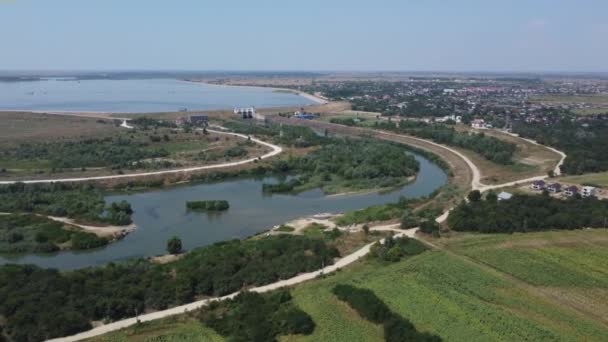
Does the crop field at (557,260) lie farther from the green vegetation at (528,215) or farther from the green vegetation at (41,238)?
the green vegetation at (41,238)

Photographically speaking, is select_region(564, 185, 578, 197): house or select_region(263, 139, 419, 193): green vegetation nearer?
select_region(564, 185, 578, 197): house

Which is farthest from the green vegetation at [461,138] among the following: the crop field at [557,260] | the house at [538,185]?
the crop field at [557,260]

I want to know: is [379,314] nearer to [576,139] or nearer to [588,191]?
[588,191]

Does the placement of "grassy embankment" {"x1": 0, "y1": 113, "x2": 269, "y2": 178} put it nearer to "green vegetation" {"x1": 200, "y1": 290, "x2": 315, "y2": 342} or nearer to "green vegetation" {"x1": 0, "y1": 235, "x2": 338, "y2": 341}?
"green vegetation" {"x1": 0, "y1": 235, "x2": 338, "y2": 341}

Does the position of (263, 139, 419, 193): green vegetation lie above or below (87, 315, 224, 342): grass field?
below

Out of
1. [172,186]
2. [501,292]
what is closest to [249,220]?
[172,186]

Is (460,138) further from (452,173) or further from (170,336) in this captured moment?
(170,336)

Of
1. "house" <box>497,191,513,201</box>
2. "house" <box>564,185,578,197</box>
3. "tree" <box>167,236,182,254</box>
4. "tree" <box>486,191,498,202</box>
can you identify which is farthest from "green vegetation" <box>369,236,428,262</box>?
"house" <box>564,185,578,197</box>
